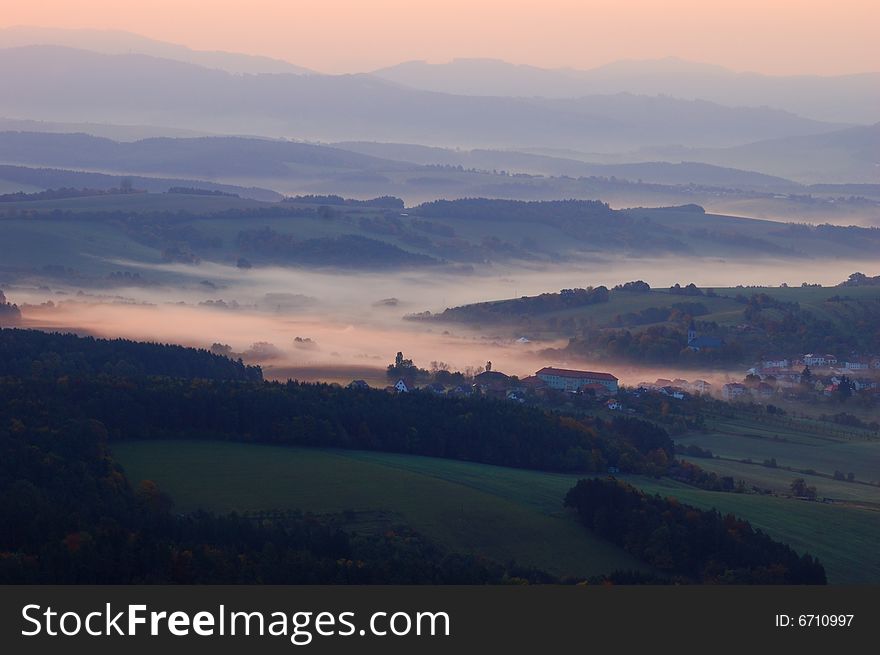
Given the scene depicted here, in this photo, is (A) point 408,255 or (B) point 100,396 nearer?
(B) point 100,396

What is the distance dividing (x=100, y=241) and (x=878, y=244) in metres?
79.2

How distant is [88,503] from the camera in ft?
118

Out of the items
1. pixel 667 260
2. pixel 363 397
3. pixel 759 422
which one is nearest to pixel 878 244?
pixel 667 260

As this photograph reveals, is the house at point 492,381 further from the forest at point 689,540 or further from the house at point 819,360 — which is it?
the forest at point 689,540

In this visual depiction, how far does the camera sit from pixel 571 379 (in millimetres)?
68125

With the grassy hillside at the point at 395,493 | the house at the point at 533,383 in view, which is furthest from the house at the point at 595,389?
the grassy hillside at the point at 395,493

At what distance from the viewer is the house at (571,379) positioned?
6681 cm

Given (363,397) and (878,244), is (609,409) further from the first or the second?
(878,244)

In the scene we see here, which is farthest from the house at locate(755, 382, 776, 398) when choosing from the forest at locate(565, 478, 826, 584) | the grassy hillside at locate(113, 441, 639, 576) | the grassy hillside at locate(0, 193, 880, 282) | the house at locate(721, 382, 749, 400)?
the grassy hillside at locate(0, 193, 880, 282)

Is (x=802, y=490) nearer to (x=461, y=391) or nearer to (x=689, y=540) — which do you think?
(x=689, y=540)

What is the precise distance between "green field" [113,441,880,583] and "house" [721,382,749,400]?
80.6ft

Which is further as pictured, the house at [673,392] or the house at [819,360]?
the house at [819,360]

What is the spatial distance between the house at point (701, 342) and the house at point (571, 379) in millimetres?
14689

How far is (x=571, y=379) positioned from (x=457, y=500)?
2895 cm
